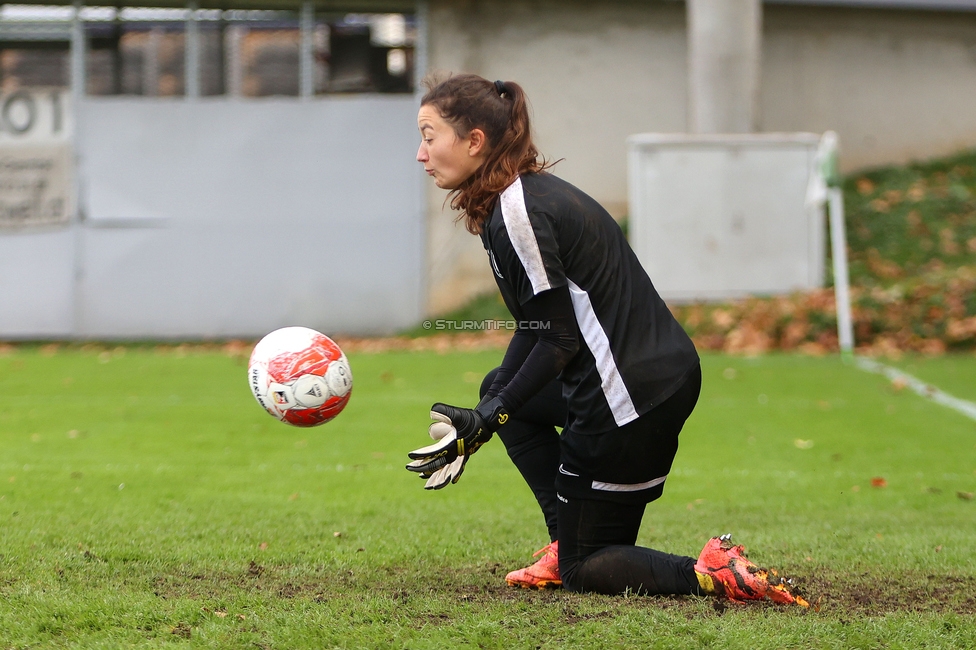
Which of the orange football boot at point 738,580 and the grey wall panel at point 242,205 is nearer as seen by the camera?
the orange football boot at point 738,580

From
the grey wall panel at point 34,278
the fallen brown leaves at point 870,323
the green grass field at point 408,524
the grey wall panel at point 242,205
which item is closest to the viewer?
the green grass field at point 408,524

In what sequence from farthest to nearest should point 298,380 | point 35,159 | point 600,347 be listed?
1. point 35,159
2. point 298,380
3. point 600,347

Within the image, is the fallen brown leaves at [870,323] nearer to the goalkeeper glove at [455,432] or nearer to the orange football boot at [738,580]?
the orange football boot at [738,580]

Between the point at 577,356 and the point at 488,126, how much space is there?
2.79ft

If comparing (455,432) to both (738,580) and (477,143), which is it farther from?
(738,580)

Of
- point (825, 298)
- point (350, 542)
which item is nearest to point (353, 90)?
point (825, 298)

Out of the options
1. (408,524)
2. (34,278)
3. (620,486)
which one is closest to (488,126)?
(620,486)

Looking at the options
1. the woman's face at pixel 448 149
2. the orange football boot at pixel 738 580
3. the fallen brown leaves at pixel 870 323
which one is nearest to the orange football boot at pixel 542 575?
the orange football boot at pixel 738 580

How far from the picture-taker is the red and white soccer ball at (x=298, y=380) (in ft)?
13.7

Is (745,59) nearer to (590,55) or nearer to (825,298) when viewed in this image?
(590,55)

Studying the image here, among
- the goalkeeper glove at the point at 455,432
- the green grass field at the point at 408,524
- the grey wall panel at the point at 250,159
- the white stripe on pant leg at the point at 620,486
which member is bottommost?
the green grass field at the point at 408,524

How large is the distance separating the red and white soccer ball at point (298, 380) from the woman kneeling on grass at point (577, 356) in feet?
2.07

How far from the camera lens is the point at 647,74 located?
18484mm

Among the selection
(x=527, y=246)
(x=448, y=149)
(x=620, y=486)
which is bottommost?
(x=620, y=486)
